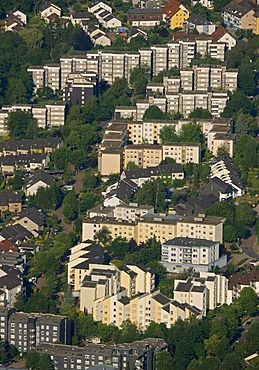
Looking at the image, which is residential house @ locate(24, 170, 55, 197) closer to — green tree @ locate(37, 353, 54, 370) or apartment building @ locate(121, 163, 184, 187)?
apartment building @ locate(121, 163, 184, 187)

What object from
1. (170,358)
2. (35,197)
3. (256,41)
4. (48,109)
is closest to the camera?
(170,358)

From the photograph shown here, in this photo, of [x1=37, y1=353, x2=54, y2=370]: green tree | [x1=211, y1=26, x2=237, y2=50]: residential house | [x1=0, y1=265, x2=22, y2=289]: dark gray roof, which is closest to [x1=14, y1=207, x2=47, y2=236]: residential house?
[x1=0, y1=265, x2=22, y2=289]: dark gray roof

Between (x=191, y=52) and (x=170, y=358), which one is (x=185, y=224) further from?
(x=191, y=52)

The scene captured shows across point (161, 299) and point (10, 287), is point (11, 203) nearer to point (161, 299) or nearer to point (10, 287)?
point (10, 287)

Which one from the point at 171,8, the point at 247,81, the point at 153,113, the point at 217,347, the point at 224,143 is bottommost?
the point at 217,347

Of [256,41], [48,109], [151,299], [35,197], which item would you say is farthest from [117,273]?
[256,41]

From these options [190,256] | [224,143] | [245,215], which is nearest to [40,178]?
[224,143]
